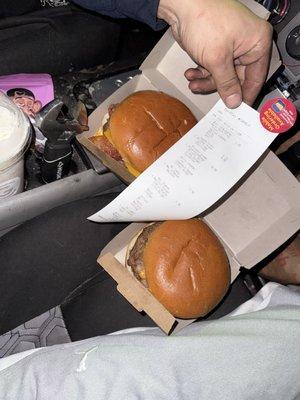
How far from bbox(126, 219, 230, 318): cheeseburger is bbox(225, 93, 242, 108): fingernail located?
1.03 feet

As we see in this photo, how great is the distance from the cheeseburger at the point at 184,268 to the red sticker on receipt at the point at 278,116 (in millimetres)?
327

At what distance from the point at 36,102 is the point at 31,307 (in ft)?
1.67

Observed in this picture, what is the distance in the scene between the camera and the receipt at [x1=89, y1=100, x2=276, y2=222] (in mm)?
855

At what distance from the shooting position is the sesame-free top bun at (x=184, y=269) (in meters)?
1.00

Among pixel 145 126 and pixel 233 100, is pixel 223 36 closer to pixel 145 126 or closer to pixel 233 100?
pixel 233 100

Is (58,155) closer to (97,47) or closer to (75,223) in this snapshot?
(75,223)

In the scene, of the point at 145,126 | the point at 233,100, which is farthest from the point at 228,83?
the point at 145,126

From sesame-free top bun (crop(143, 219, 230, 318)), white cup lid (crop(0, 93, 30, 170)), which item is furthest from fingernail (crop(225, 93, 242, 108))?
white cup lid (crop(0, 93, 30, 170))

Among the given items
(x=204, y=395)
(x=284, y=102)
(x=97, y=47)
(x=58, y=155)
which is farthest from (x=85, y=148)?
(x=204, y=395)

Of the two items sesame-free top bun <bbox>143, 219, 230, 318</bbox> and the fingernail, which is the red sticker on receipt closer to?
the fingernail

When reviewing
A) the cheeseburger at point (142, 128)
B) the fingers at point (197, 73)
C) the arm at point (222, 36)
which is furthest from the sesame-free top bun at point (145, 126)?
the arm at point (222, 36)

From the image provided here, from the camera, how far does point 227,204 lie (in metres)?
1.14

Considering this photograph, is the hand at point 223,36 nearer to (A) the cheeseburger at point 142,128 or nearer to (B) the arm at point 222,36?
(B) the arm at point 222,36

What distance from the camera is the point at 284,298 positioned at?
92 centimetres
